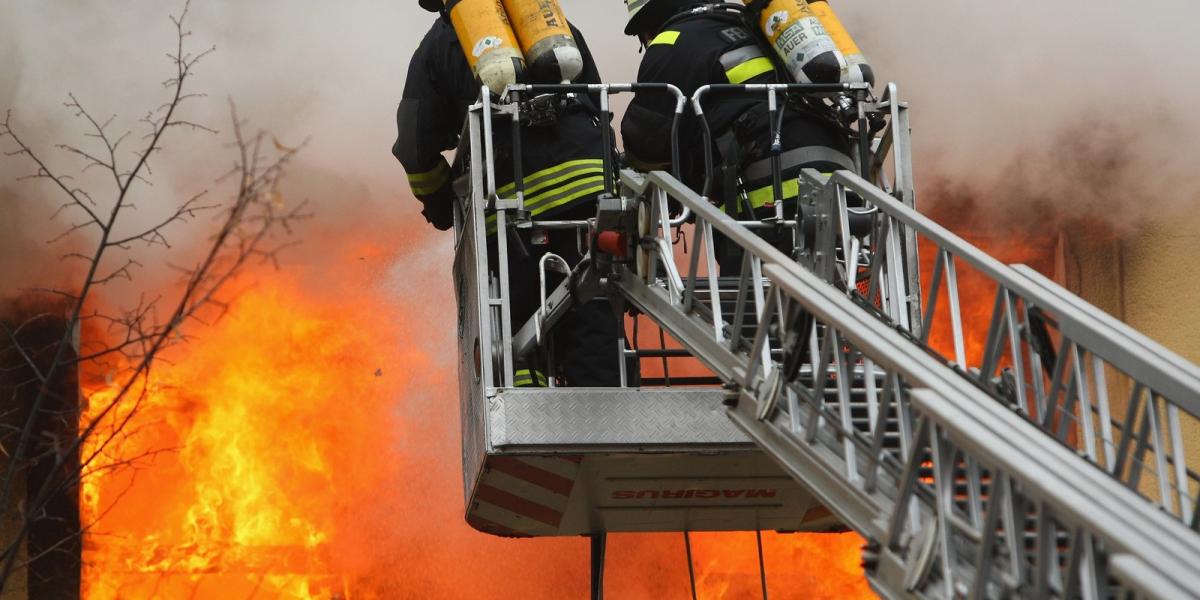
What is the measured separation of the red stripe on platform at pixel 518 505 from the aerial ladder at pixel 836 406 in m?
0.01

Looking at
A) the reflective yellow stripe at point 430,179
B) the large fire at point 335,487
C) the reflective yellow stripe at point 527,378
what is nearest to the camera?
the reflective yellow stripe at point 527,378

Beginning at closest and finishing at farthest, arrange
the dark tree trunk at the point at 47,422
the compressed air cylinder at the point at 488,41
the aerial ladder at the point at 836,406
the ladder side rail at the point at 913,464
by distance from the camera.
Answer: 1. the ladder side rail at the point at 913,464
2. the aerial ladder at the point at 836,406
3. the compressed air cylinder at the point at 488,41
4. the dark tree trunk at the point at 47,422

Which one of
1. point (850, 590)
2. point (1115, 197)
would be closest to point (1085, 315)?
point (1115, 197)

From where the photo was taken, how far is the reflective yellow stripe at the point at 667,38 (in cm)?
687

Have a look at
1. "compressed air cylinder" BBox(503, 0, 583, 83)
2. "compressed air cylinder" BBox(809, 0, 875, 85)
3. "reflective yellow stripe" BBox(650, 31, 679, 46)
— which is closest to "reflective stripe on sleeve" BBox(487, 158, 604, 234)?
"compressed air cylinder" BBox(503, 0, 583, 83)

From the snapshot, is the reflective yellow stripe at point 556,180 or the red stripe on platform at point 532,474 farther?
the reflective yellow stripe at point 556,180

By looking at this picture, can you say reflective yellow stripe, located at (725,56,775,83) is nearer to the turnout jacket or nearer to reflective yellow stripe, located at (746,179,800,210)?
reflective yellow stripe, located at (746,179,800,210)

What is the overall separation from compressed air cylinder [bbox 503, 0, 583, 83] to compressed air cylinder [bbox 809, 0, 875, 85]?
1055mm

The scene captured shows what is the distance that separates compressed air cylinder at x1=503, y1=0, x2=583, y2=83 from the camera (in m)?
6.66

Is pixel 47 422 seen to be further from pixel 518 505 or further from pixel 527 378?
pixel 527 378

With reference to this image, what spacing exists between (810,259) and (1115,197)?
4409 mm

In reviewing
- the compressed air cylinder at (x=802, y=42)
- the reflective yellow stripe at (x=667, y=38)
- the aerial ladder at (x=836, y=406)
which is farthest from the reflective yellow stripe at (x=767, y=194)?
the reflective yellow stripe at (x=667, y=38)

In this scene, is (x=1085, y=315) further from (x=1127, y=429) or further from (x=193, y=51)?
(x=193, y=51)

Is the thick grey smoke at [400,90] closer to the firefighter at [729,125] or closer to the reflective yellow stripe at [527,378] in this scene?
the firefighter at [729,125]
